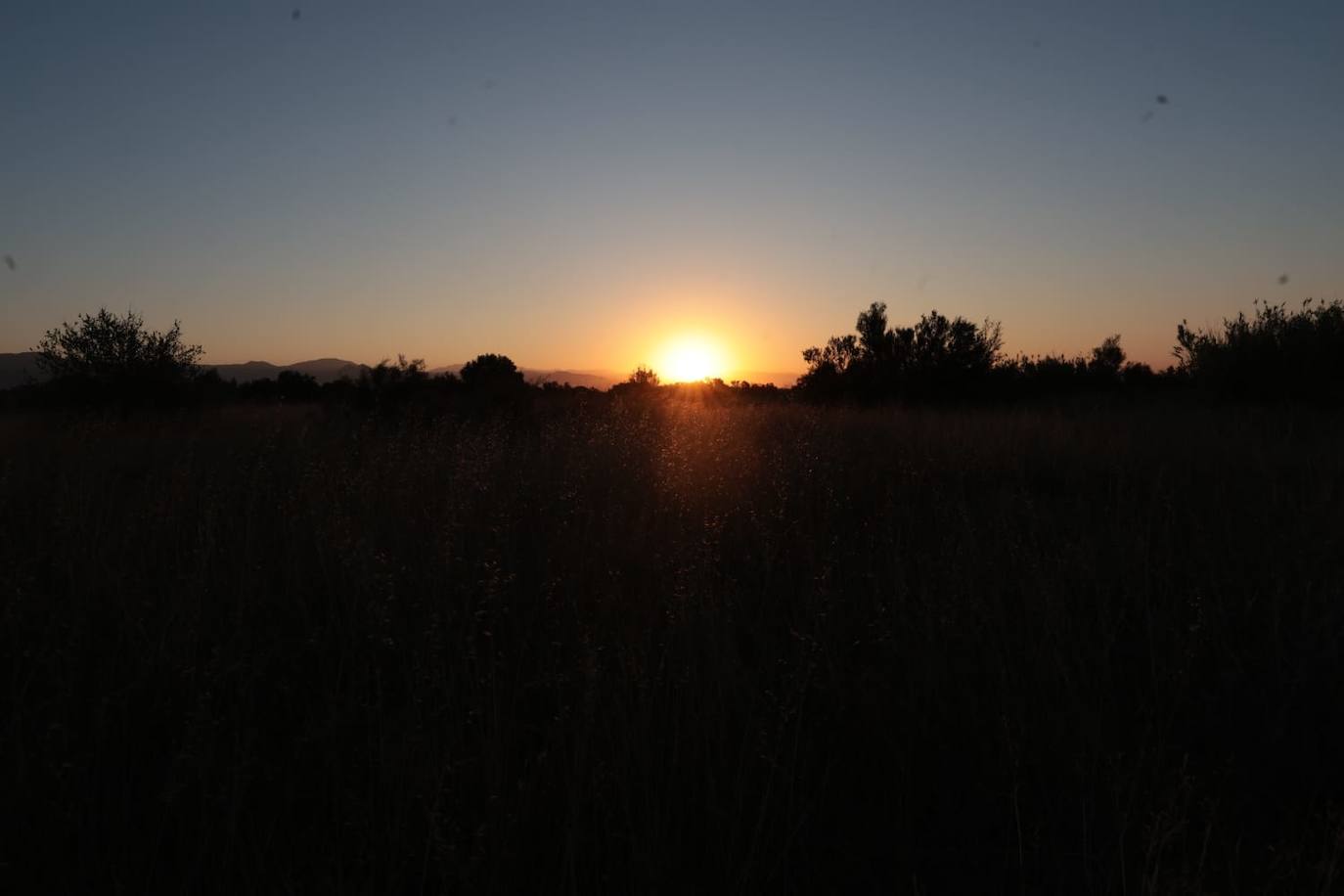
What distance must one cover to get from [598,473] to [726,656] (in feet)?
10.3

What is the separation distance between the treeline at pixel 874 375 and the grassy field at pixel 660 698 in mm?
8121

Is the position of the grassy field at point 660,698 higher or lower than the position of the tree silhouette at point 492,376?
→ lower

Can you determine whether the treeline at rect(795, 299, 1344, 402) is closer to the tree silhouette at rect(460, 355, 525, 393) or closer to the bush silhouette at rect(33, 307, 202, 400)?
the tree silhouette at rect(460, 355, 525, 393)

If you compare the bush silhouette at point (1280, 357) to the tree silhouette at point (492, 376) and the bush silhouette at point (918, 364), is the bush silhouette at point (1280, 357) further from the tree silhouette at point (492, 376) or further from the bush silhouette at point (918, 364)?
the tree silhouette at point (492, 376)

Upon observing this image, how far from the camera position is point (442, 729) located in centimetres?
212

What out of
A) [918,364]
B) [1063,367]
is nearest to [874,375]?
[918,364]

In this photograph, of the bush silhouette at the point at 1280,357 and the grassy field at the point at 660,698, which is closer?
the grassy field at the point at 660,698

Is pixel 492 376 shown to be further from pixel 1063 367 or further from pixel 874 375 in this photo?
pixel 1063 367

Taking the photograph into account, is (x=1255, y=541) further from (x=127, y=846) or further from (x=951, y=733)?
(x=127, y=846)

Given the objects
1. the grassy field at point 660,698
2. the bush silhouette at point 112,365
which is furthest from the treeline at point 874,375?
the grassy field at point 660,698

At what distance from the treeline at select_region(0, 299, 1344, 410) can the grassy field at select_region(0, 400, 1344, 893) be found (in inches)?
320

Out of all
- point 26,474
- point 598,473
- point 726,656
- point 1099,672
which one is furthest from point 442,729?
point 26,474

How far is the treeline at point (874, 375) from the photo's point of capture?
11.1 metres

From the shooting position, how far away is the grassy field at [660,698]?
170 cm
